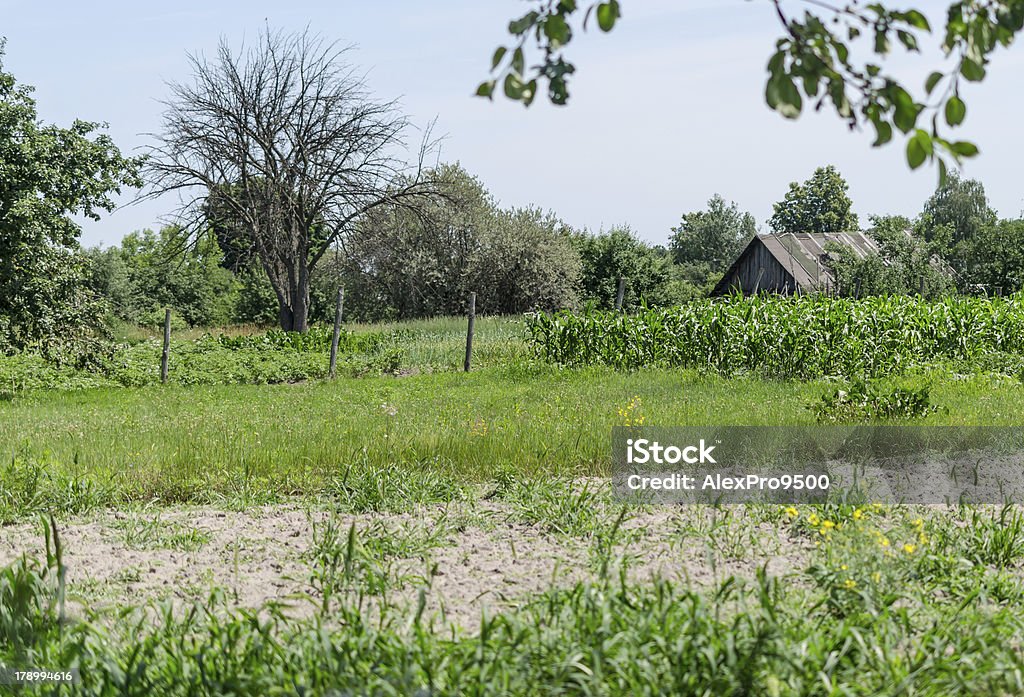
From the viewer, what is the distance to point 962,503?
479 centimetres

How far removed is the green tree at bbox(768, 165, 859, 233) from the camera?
70188 millimetres

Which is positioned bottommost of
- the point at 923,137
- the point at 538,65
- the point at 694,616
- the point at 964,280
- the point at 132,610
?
the point at 132,610

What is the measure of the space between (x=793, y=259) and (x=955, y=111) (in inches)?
1333

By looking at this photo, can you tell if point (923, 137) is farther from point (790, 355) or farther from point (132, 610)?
point (790, 355)

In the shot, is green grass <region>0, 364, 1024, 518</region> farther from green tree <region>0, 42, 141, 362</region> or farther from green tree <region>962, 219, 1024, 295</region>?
→ green tree <region>962, 219, 1024, 295</region>

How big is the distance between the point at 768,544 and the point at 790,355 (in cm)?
1021

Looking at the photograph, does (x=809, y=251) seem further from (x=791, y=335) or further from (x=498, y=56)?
(x=498, y=56)

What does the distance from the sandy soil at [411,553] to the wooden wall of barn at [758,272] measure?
29.8 meters

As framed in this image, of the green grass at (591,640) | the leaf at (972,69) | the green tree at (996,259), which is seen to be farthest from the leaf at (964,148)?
the green tree at (996,259)

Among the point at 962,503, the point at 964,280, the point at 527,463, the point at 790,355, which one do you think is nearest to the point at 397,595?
the point at 527,463

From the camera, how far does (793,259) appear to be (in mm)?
34625

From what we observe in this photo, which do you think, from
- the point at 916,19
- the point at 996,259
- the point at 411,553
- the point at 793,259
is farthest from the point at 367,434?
the point at 996,259

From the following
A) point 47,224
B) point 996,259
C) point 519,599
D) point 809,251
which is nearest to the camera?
point 519,599

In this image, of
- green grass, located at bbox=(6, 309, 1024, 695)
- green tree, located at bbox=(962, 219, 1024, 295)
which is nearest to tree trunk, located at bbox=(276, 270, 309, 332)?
green grass, located at bbox=(6, 309, 1024, 695)
